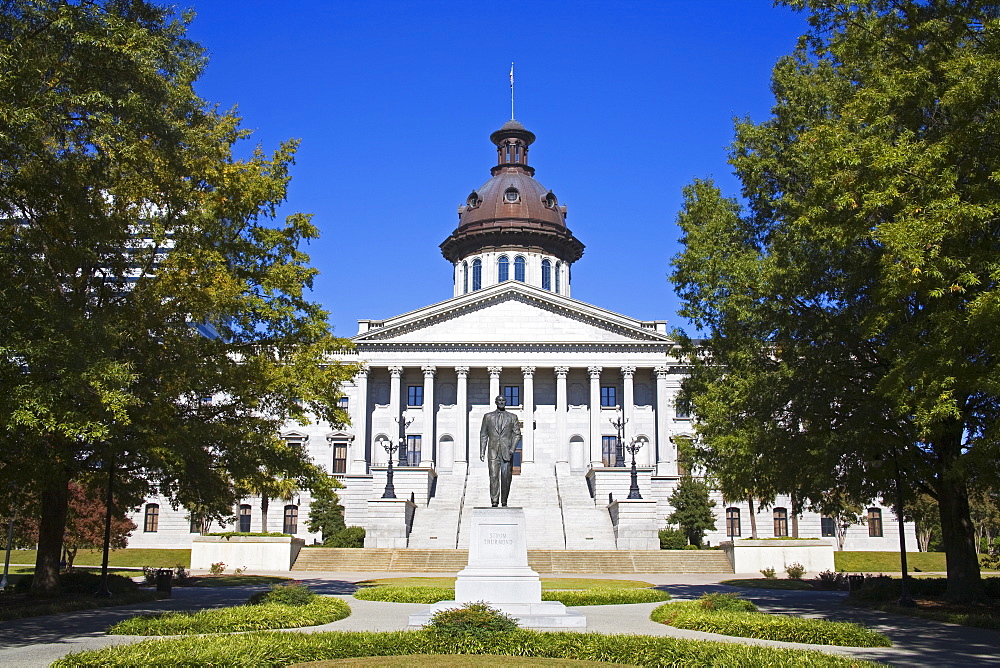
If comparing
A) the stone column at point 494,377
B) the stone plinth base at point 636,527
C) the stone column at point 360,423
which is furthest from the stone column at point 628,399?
the stone column at point 360,423

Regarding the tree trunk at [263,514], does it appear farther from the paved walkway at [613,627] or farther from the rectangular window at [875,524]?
the rectangular window at [875,524]

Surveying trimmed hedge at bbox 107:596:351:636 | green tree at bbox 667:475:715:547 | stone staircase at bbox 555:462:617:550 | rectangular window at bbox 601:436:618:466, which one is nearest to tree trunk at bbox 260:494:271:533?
stone staircase at bbox 555:462:617:550

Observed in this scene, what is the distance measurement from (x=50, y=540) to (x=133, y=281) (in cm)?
737

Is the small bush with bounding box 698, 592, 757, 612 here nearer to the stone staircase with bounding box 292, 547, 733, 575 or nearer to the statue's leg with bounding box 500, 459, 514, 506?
the statue's leg with bounding box 500, 459, 514, 506

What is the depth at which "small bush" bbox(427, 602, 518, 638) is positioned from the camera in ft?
51.1

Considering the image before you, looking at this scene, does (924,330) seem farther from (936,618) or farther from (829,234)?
(936,618)

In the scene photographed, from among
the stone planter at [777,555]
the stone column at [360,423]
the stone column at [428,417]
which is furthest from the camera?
the stone column at [428,417]

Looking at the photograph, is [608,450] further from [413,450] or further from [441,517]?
[441,517]

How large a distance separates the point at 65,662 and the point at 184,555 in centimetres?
4247

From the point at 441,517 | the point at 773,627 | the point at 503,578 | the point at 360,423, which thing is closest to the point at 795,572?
the point at 441,517

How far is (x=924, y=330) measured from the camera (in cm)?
2055

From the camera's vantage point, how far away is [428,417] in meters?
67.9

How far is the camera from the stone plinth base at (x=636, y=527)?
50.4 metres

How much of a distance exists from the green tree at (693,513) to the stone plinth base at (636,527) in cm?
581
